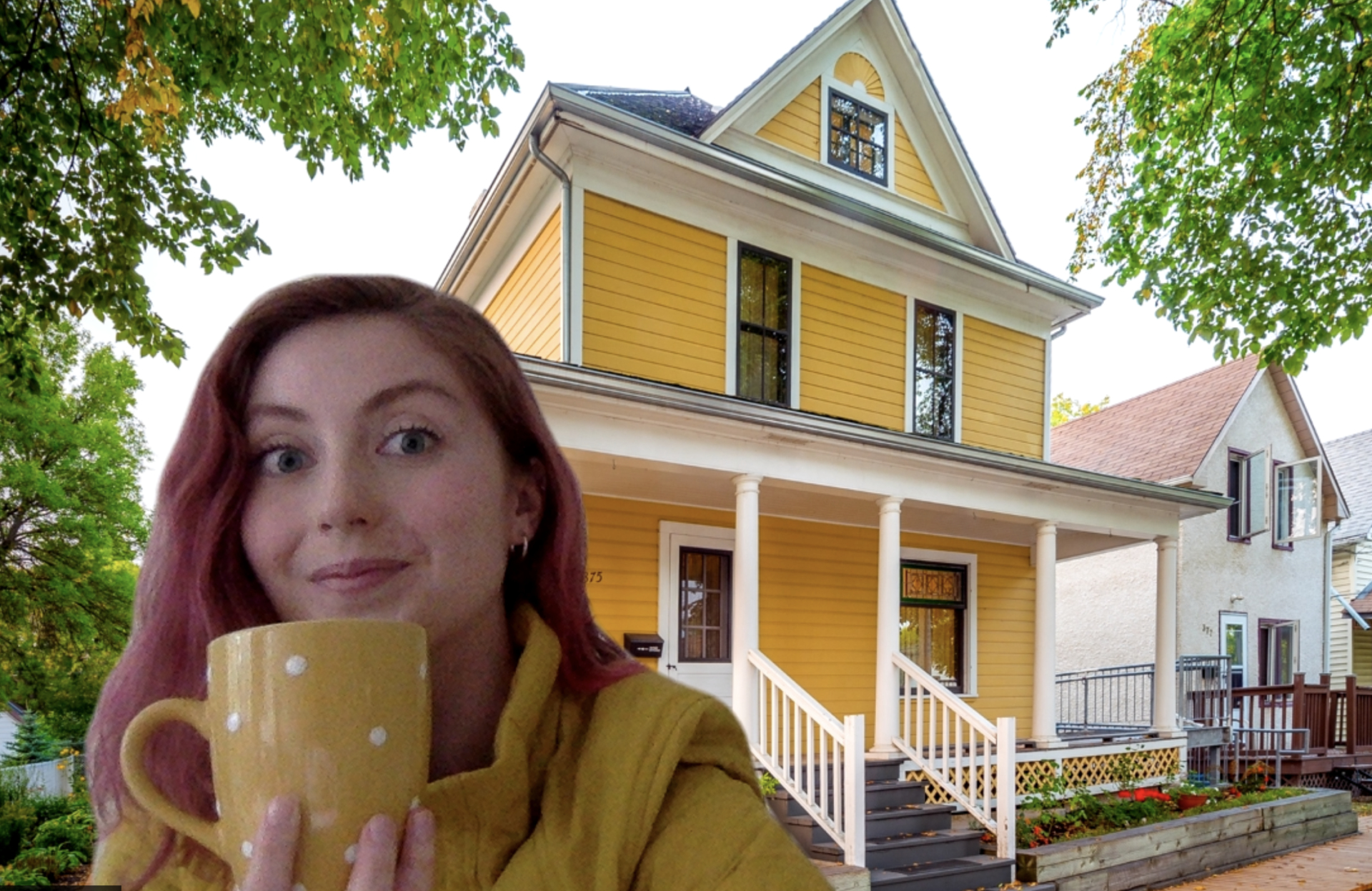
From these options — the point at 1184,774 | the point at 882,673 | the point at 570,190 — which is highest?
the point at 570,190

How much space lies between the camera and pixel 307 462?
0.64 meters

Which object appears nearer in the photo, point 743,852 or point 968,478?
point 743,852

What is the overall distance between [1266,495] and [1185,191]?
8846 millimetres

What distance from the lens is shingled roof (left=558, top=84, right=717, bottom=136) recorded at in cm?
657

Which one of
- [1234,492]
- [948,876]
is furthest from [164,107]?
[1234,492]

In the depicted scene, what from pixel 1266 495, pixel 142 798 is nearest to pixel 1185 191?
pixel 142 798

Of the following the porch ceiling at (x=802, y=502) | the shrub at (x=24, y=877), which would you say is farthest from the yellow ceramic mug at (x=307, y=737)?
the porch ceiling at (x=802, y=502)

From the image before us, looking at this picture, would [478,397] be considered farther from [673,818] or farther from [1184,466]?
[1184,466]

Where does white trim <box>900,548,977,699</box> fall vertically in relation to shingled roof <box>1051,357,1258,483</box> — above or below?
below

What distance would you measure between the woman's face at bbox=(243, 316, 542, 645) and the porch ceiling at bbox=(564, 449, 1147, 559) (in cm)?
357

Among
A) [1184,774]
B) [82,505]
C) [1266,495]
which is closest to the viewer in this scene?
[82,505]

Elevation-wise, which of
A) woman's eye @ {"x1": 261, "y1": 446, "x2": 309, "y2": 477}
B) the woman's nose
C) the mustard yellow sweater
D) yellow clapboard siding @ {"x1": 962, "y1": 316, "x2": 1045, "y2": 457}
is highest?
yellow clapboard siding @ {"x1": 962, "y1": 316, "x2": 1045, "y2": 457}

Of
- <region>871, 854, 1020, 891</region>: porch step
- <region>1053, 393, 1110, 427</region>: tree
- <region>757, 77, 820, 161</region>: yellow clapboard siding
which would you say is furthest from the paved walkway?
<region>1053, 393, 1110, 427</region>: tree

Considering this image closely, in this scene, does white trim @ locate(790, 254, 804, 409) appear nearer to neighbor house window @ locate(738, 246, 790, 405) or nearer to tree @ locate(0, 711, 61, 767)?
neighbor house window @ locate(738, 246, 790, 405)
